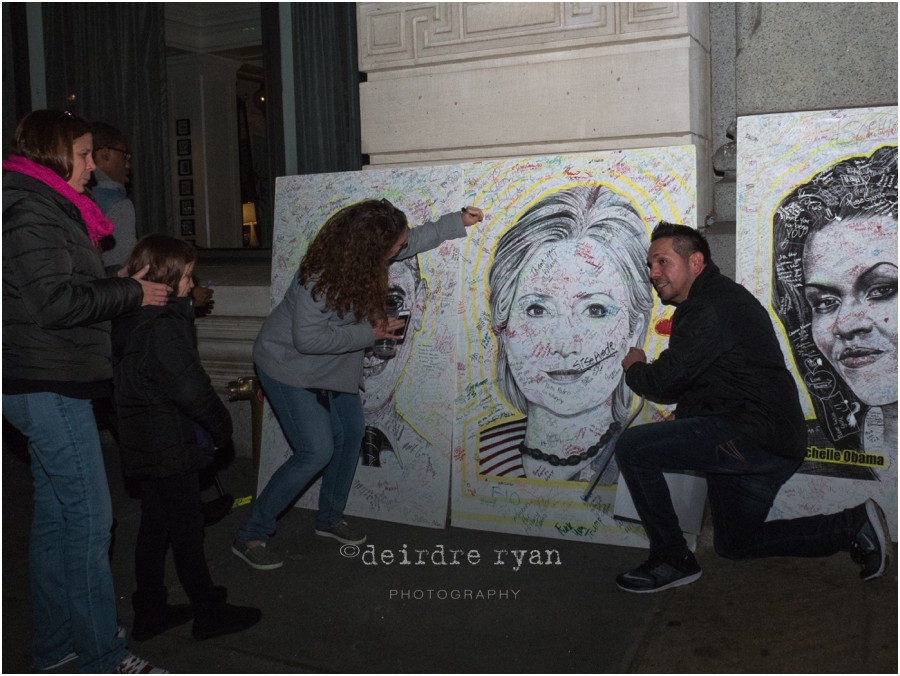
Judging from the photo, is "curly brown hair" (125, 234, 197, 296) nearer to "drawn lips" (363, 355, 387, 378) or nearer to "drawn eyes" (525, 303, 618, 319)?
"drawn lips" (363, 355, 387, 378)

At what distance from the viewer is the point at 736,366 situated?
3.12 meters

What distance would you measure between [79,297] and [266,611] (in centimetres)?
148

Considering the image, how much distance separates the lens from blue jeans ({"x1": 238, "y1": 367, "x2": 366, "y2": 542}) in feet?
11.8

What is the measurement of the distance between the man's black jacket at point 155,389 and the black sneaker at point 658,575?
1.77 meters

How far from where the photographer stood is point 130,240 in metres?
4.21

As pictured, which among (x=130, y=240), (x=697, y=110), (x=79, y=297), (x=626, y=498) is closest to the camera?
(x=79, y=297)

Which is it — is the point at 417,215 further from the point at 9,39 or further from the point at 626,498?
the point at 9,39

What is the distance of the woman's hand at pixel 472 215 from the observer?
3.92m

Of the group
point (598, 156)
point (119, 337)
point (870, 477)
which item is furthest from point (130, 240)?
point (870, 477)

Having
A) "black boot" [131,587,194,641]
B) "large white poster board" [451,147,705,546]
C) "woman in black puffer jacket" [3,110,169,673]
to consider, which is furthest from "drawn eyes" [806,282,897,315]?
"black boot" [131,587,194,641]

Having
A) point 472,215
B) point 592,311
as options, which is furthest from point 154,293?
point 592,311

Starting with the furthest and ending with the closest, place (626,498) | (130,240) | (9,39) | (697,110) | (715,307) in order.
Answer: (9,39)
(130,240)
(697,110)
(626,498)
(715,307)

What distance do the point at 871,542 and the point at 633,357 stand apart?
3.76 feet

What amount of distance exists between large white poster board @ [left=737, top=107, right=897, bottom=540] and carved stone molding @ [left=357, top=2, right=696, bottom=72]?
76 cm
